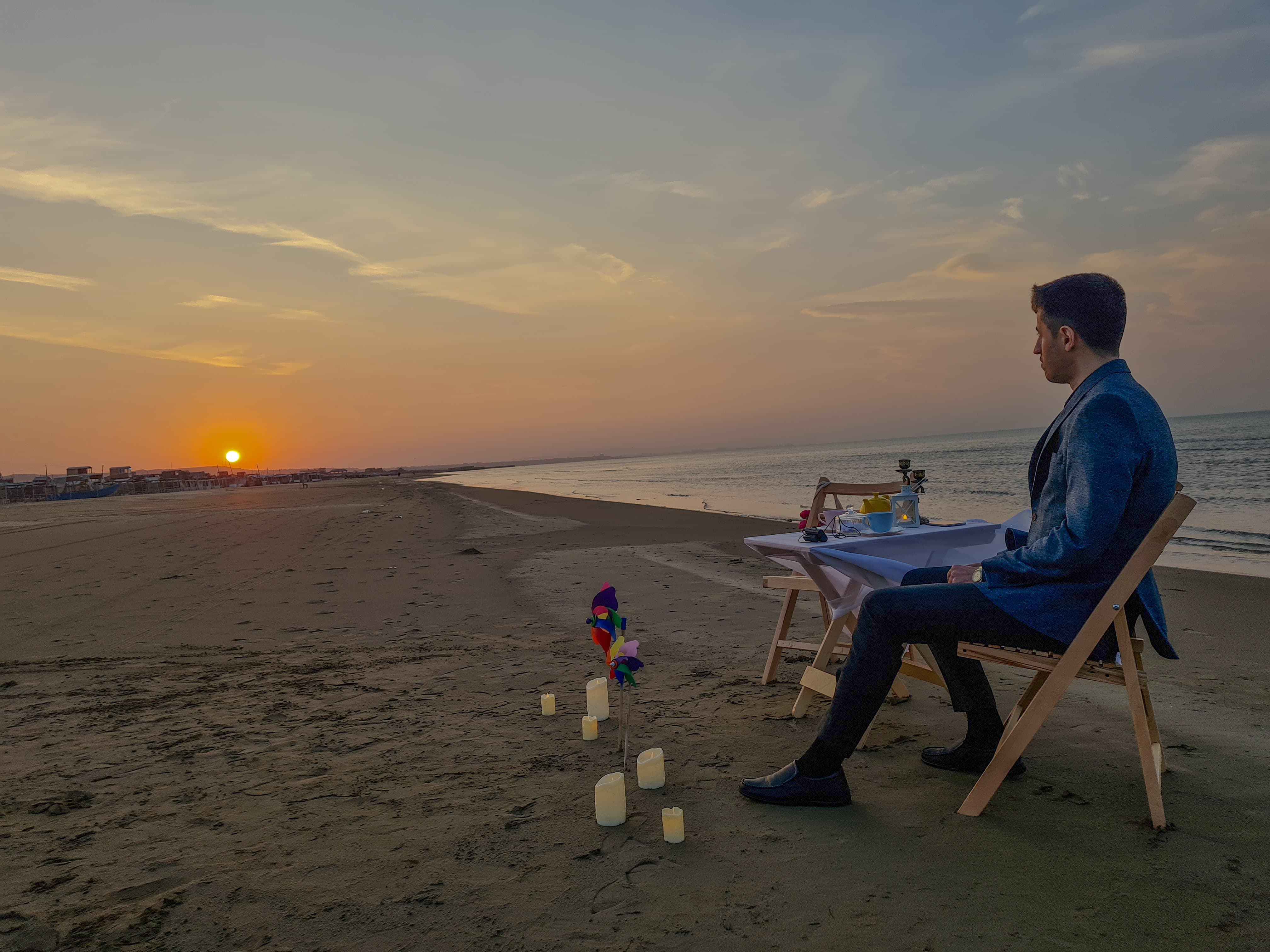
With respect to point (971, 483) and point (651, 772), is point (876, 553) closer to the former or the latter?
point (651, 772)

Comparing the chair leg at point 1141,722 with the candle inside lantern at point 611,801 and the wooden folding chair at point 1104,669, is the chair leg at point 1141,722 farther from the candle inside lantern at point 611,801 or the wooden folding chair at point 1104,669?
the candle inside lantern at point 611,801

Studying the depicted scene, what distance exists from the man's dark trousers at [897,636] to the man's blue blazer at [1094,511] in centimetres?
7

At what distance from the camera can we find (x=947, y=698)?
14.5ft

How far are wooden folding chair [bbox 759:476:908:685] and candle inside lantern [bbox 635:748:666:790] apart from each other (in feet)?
3.97

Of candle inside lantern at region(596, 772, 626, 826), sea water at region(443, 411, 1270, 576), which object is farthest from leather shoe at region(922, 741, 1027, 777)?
sea water at region(443, 411, 1270, 576)

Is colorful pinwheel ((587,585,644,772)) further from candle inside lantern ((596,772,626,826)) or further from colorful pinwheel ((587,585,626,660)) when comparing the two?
candle inside lantern ((596,772,626,826))

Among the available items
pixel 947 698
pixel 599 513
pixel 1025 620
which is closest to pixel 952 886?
pixel 1025 620

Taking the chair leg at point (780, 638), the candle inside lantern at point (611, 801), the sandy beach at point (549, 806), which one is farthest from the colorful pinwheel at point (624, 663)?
the chair leg at point (780, 638)

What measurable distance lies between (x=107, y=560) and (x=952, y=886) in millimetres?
13641

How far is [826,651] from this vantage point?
13.1ft

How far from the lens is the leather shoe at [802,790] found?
2.99m

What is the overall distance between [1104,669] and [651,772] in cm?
183

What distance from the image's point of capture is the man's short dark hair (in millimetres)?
2752

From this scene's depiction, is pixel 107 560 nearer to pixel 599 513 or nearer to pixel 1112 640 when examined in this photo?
pixel 599 513
